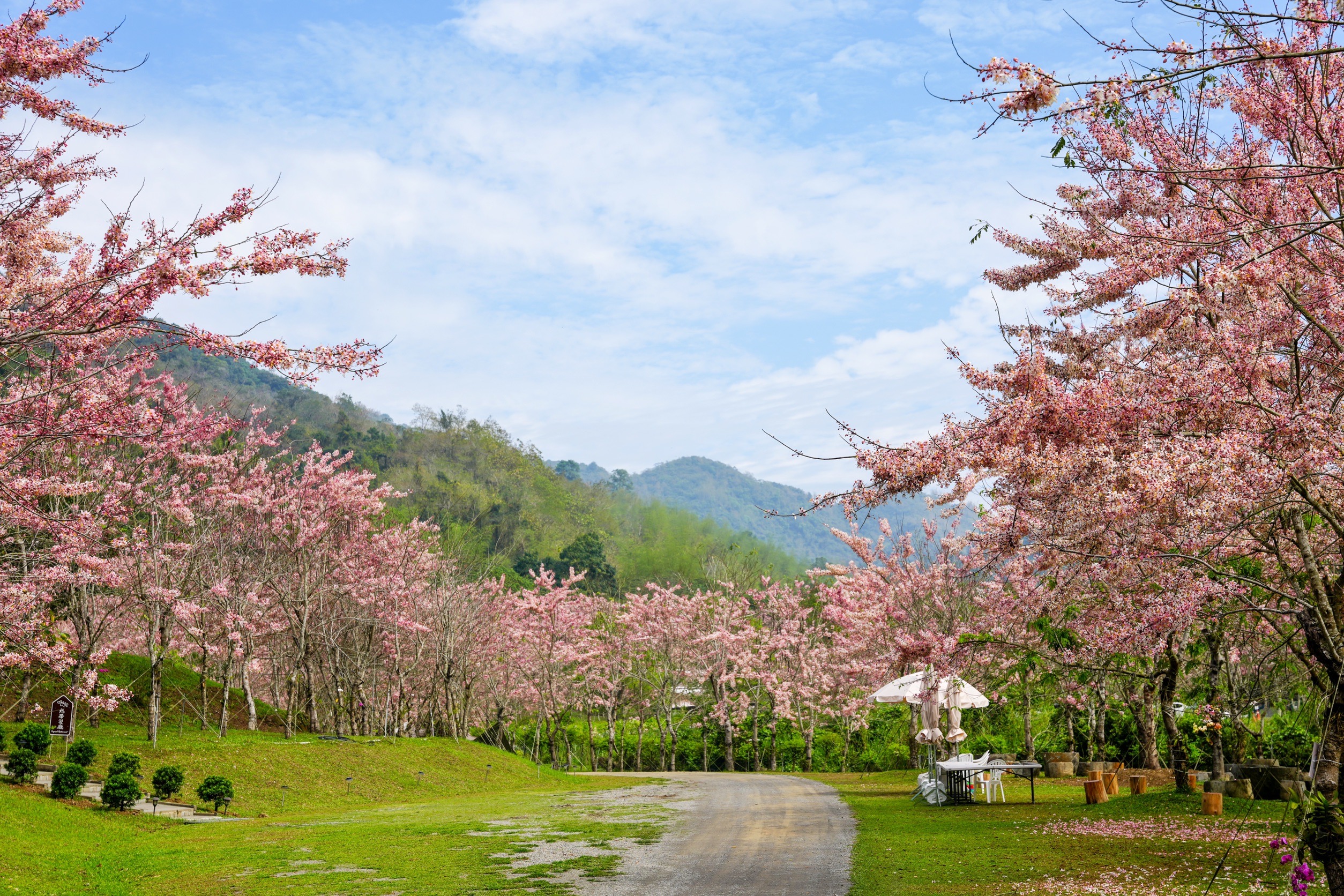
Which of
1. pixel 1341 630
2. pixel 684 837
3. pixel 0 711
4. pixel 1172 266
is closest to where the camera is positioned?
pixel 1341 630

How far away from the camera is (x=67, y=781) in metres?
13.9

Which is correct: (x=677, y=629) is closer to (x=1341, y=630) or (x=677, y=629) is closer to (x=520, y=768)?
(x=520, y=768)

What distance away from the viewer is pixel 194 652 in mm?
24328

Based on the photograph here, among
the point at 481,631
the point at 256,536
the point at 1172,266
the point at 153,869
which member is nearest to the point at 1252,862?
the point at 1172,266

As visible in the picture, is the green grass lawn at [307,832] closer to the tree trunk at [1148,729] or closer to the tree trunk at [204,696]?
the tree trunk at [204,696]

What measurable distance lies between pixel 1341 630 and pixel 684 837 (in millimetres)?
8665

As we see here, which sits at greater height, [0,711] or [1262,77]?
[1262,77]

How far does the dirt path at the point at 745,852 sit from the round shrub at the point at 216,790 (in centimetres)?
762

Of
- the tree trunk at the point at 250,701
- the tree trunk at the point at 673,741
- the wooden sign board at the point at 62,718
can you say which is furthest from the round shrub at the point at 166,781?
the tree trunk at the point at 673,741

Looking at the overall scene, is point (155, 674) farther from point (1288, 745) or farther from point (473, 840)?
point (1288, 745)

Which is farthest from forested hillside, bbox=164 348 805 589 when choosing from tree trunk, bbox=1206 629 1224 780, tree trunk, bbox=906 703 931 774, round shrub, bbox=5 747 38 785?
round shrub, bbox=5 747 38 785

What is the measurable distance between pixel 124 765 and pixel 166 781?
2.38 feet

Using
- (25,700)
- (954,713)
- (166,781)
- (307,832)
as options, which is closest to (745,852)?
(307,832)

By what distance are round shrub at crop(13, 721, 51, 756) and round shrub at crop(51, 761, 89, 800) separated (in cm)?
171
